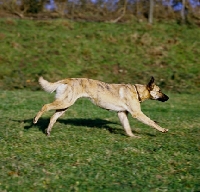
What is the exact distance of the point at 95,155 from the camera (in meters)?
6.53

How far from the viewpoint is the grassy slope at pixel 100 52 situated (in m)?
18.5

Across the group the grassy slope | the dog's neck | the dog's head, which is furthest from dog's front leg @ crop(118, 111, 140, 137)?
the grassy slope

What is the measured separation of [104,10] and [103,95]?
58.0ft

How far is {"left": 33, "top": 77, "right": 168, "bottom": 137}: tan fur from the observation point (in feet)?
26.6

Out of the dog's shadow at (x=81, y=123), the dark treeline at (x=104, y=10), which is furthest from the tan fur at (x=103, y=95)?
the dark treeline at (x=104, y=10)

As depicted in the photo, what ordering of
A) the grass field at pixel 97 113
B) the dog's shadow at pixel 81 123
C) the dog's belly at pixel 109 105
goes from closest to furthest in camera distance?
the grass field at pixel 97 113 → the dog's belly at pixel 109 105 → the dog's shadow at pixel 81 123

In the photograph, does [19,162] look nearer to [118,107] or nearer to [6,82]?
[118,107]

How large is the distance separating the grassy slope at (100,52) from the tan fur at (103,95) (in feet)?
29.4

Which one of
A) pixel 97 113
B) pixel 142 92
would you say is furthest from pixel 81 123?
pixel 142 92

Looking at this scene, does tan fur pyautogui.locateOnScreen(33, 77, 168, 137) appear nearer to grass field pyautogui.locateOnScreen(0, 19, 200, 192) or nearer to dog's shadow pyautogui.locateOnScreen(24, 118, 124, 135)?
grass field pyautogui.locateOnScreen(0, 19, 200, 192)

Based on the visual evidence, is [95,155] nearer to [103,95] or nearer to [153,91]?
[103,95]

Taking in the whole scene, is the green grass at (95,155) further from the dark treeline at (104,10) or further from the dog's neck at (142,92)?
the dark treeline at (104,10)

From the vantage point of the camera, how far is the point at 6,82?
17.3m

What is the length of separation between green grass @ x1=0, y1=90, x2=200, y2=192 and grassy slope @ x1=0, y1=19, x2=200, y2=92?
7789 mm
